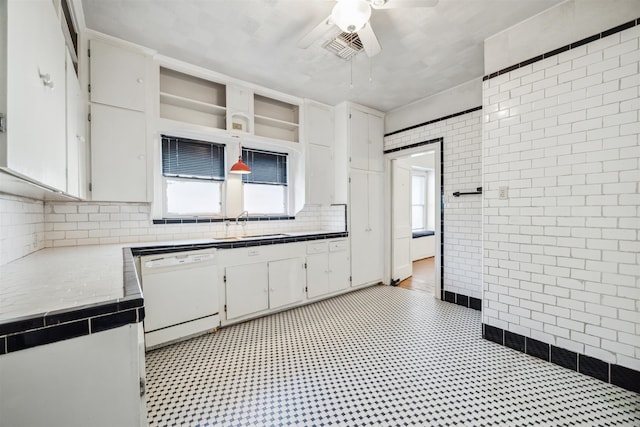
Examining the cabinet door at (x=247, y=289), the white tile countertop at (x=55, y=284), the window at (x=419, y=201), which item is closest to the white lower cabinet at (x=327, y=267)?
the cabinet door at (x=247, y=289)

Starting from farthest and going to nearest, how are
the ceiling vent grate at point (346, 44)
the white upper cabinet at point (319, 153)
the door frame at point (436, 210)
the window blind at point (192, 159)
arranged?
the white upper cabinet at point (319, 153) < the door frame at point (436, 210) < the window blind at point (192, 159) < the ceiling vent grate at point (346, 44)

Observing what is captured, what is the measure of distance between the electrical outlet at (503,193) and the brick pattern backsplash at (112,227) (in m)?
2.98

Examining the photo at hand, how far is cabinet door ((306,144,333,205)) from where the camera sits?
13.4 ft

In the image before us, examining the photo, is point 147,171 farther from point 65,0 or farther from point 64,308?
point 64,308

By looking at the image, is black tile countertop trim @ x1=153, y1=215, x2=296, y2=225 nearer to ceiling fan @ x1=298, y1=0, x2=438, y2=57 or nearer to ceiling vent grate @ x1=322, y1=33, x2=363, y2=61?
ceiling vent grate @ x1=322, y1=33, x2=363, y2=61

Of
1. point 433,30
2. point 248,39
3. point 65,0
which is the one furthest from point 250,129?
point 433,30

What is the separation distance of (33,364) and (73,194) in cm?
153

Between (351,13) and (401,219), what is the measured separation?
147 inches

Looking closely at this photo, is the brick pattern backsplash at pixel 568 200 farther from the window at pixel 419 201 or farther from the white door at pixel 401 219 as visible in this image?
the window at pixel 419 201

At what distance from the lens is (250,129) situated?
11.3 ft

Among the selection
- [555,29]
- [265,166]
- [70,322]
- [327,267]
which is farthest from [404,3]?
[327,267]

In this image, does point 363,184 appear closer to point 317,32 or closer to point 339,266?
point 339,266

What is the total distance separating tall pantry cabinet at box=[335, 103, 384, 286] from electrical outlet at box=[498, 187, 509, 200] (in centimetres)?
206

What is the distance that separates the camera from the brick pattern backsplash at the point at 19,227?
1.64 metres
